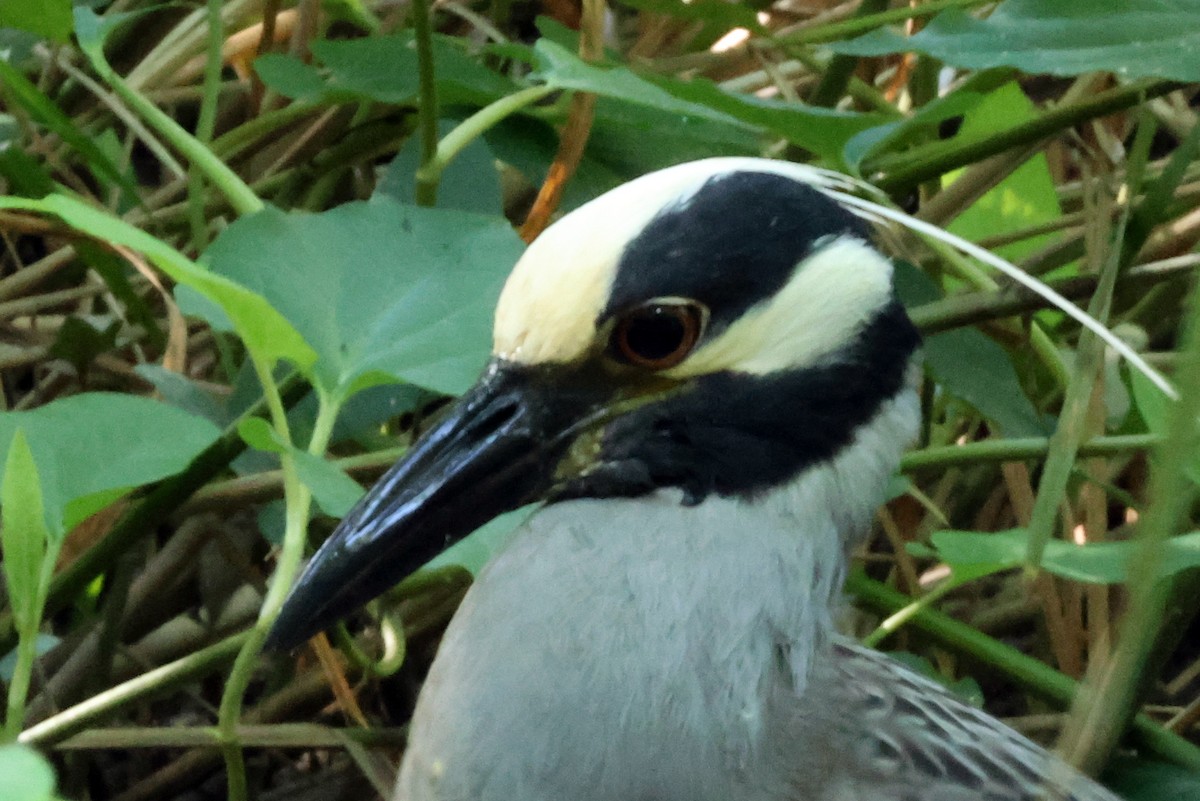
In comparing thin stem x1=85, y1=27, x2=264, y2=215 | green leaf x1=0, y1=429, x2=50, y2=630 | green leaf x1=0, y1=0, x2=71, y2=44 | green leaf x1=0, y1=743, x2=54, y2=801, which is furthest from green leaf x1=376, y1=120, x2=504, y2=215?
green leaf x1=0, y1=743, x2=54, y2=801

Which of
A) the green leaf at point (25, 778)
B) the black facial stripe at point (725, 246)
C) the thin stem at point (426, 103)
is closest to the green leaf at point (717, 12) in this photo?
the thin stem at point (426, 103)

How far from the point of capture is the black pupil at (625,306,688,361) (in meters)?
0.77

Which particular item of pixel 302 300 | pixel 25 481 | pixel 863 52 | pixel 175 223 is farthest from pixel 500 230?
pixel 175 223

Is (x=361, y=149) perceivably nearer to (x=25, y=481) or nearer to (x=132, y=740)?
(x=132, y=740)

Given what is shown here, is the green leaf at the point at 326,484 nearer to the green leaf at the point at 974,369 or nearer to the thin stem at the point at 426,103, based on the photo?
the thin stem at the point at 426,103

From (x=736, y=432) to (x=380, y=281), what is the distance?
0.25 m

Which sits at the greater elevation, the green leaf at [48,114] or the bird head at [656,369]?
the green leaf at [48,114]

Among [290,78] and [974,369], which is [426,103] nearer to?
[290,78]

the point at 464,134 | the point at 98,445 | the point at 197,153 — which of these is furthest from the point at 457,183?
the point at 98,445

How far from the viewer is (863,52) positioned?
87 centimetres

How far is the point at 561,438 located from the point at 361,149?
1.96ft

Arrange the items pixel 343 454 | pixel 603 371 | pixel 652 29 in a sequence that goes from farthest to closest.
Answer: pixel 652 29 < pixel 343 454 < pixel 603 371

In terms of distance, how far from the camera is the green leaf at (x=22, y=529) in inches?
24.8

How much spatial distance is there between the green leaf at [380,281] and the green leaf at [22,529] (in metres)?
0.20
